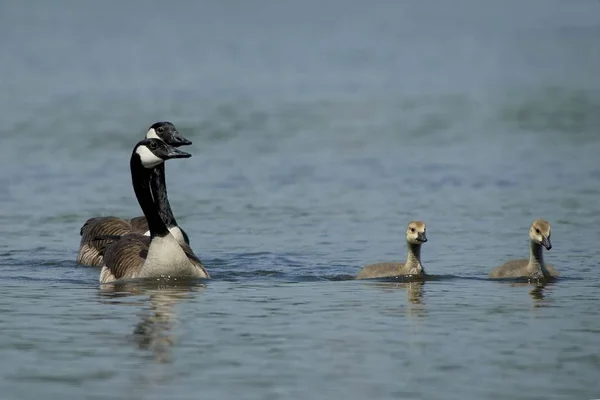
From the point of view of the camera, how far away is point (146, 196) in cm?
1455

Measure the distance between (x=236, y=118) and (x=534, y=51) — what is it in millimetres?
19273

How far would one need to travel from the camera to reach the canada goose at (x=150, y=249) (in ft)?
45.4

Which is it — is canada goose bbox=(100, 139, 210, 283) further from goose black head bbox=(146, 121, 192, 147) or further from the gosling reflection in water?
the gosling reflection in water

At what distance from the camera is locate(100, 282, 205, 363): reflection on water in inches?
413

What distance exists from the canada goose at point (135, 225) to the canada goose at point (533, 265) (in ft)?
11.5

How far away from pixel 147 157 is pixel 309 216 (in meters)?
4.10

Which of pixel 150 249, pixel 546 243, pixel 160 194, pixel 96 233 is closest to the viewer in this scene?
pixel 546 243

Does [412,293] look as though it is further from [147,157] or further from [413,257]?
[147,157]

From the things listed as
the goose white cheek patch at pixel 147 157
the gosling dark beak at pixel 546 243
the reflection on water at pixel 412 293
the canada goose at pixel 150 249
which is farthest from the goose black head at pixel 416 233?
the goose white cheek patch at pixel 147 157

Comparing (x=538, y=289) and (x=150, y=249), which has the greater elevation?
(x=150, y=249)

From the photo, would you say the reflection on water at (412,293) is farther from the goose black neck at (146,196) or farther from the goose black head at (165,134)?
the goose black head at (165,134)

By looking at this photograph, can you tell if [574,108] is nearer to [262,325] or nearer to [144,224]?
[144,224]

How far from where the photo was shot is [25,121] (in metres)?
28.8

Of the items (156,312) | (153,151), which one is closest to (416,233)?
(153,151)
